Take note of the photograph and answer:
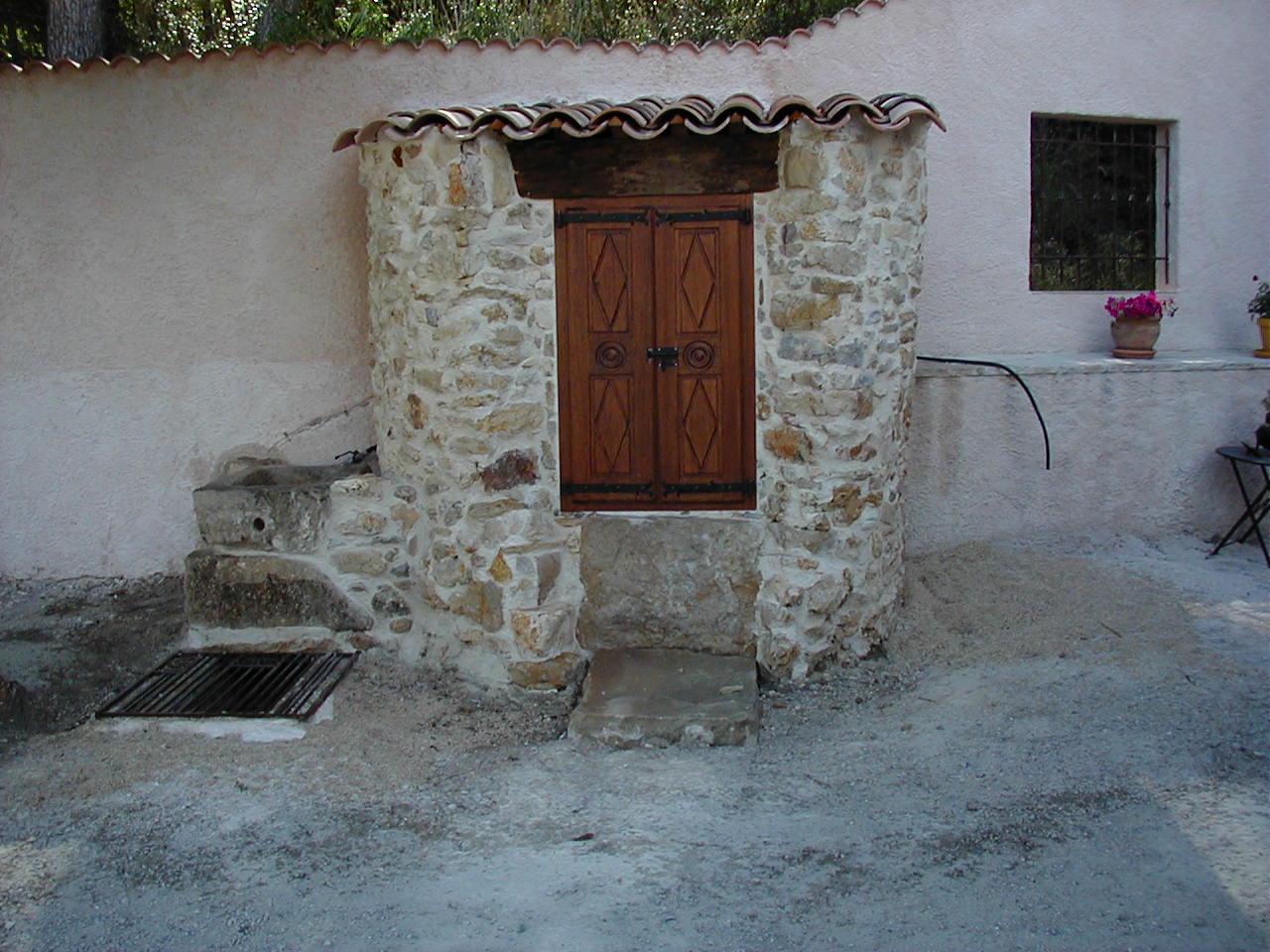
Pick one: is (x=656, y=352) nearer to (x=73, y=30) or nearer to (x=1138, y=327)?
(x=1138, y=327)

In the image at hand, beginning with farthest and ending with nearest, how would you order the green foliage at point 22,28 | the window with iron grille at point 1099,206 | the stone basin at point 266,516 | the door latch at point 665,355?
the green foliage at point 22,28 < the window with iron grille at point 1099,206 < the stone basin at point 266,516 < the door latch at point 665,355

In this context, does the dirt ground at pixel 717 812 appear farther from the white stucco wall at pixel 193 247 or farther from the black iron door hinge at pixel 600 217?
the black iron door hinge at pixel 600 217

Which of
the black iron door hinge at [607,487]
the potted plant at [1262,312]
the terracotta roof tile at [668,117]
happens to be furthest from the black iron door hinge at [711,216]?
the potted plant at [1262,312]

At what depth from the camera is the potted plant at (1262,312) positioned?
6930 millimetres

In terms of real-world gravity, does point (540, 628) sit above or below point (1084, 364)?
below

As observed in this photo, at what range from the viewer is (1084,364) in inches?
255

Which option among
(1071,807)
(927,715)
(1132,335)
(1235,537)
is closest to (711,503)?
(927,715)

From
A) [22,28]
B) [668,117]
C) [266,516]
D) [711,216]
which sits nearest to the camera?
[668,117]

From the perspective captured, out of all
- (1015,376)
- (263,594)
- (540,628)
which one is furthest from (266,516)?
(1015,376)

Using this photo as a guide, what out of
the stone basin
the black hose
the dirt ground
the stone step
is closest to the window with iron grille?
the black hose

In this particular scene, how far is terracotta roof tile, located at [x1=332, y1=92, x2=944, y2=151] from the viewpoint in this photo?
4.71 meters

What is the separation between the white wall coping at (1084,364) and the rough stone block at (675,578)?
72.5 inches

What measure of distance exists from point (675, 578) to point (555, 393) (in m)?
0.97

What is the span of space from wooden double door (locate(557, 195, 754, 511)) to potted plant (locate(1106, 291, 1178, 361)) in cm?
285
